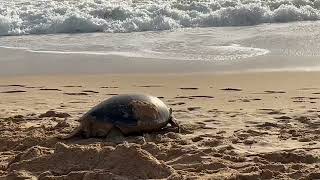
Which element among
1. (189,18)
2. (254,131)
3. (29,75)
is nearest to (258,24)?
(189,18)

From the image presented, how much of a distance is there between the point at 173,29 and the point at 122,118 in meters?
10.4

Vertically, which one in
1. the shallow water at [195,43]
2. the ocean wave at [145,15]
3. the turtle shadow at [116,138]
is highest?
the ocean wave at [145,15]

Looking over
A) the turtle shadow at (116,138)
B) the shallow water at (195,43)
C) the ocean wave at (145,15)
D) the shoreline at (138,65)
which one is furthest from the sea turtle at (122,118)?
→ the ocean wave at (145,15)

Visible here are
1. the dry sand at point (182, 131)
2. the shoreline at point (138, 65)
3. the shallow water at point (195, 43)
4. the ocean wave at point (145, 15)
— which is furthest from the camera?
the ocean wave at point (145, 15)

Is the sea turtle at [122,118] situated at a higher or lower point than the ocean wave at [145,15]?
lower

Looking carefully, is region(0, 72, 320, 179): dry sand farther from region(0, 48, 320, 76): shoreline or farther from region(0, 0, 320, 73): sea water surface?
region(0, 0, 320, 73): sea water surface

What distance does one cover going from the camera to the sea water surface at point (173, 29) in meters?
11.6

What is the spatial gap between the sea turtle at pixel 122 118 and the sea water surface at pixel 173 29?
454 cm

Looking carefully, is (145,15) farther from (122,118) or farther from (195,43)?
(122,118)

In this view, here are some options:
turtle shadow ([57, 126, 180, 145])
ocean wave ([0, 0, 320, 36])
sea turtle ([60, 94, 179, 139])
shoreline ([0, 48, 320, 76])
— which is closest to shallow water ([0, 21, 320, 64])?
shoreline ([0, 48, 320, 76])

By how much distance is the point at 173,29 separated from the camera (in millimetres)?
16094

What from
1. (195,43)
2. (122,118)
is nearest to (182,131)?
(122,118)

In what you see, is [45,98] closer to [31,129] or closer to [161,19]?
[31,129]

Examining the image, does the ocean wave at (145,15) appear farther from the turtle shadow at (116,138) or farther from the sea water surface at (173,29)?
the turtle shadow at (116,138)
